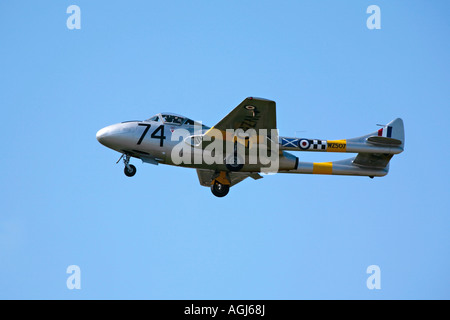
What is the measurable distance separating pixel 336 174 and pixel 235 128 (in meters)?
6.72

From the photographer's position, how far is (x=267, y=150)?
1374 inches

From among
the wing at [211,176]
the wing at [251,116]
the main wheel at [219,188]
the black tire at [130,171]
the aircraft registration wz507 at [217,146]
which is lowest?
the main wheel at [219,188]

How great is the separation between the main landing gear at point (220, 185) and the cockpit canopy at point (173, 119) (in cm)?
276

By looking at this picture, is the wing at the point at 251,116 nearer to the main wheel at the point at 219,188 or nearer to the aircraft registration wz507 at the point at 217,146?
the aircraft registration wz507 at the point at 217,146

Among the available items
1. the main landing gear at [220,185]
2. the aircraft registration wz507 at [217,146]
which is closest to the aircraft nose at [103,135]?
the aircraft registration wz507 at [217,146]

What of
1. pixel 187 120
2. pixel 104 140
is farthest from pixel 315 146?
pixel 104 140

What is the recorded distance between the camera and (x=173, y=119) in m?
35.7

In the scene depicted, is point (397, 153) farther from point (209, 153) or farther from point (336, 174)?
point (209, 153)

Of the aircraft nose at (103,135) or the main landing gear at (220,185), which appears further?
the main landing gear at (220,185)

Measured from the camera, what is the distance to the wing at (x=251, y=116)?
3166 cm

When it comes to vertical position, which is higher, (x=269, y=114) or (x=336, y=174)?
(x=269, y=114)

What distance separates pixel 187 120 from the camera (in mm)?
35750

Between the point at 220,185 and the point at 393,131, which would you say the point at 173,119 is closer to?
the point at 220,185

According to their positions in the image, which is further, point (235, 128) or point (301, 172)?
point (301, 172)
